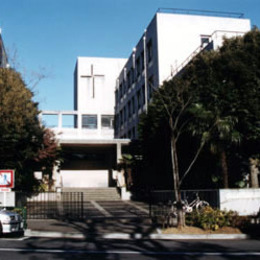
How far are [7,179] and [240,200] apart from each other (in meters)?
9.88

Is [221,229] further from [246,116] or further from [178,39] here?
[178,39]

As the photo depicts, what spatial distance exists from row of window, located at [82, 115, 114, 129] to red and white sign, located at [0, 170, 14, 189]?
3553 centimetres

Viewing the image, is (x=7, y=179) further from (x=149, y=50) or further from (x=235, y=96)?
(x=149, y=50)

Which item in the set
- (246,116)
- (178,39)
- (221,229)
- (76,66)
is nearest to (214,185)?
(246,116)

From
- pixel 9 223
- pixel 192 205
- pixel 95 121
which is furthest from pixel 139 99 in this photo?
pixel 9 223

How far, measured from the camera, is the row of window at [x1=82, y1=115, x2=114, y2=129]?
5050 centimetres

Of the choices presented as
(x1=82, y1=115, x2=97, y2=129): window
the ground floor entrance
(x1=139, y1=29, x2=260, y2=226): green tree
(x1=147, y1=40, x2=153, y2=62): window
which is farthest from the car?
(x1=82, y1=115, x2=97, y2=129): window

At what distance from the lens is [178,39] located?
3334 cm

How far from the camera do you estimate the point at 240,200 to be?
16766mm

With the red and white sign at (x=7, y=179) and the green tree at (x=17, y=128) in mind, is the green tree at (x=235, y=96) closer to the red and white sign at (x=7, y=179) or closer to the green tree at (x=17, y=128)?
the red and white sign at (x=7, y=179)

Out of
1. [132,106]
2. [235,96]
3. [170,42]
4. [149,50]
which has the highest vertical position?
[149,50]

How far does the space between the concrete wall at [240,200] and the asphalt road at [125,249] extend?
4797 millimetres

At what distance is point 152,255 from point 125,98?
37166mm

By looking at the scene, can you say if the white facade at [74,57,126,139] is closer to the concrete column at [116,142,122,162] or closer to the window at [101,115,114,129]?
the window at [101,115,114,129]
